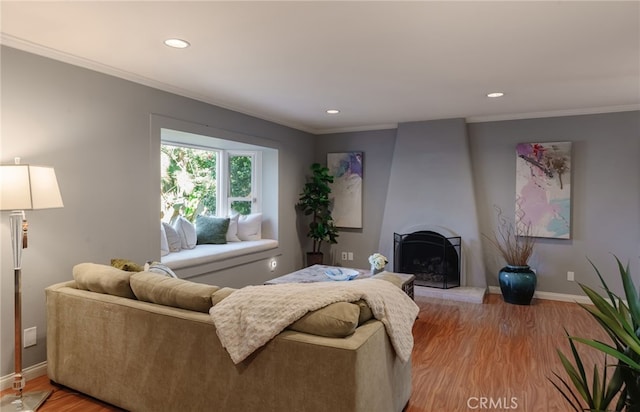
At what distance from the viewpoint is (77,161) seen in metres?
2.89

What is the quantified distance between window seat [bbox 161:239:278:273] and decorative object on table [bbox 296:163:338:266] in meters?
0.70

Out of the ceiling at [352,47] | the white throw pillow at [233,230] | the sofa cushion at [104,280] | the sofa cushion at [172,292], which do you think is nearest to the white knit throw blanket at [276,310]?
the sofa cushion at [172,292]

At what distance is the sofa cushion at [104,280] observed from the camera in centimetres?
232

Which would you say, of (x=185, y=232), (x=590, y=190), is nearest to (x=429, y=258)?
(x=590, y=190)

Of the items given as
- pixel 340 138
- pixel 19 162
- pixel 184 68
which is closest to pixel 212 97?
pixel 184 68

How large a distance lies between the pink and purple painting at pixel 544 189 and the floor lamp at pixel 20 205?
→ 487cm

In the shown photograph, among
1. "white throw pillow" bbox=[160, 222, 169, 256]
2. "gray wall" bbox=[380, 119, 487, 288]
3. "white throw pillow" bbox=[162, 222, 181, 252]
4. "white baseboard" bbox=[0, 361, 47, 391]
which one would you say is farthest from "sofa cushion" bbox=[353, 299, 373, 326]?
"gray wall" bbox=[380, 119, 487, 288]

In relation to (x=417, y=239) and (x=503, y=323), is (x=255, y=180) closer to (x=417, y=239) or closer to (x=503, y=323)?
(x=417, y=239)

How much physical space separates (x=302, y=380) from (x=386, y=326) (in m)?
0.51

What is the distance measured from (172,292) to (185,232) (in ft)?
8.33

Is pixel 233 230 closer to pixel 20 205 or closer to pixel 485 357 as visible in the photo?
pixel 20 205

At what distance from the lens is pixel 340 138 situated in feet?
19.9

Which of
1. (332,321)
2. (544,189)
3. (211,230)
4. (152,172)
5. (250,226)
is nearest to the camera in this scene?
(332,321)

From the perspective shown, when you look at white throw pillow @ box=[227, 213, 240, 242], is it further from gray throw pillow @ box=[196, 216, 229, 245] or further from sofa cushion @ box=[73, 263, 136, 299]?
sofa cushion @ box=[73, 263, 136, 299]
